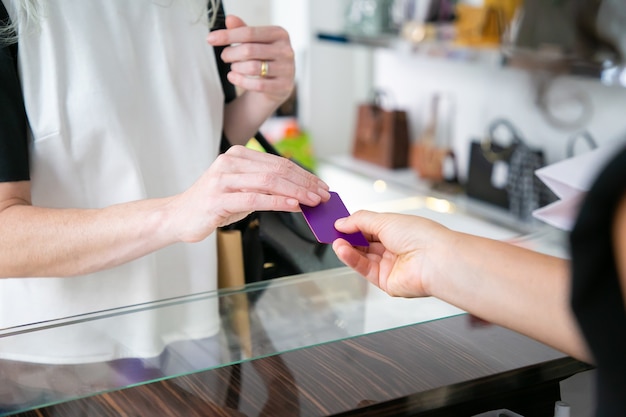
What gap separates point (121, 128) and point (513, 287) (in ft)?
1.94

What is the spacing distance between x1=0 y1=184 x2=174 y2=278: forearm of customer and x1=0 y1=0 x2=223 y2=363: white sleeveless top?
0.29ft

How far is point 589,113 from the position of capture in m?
2.51

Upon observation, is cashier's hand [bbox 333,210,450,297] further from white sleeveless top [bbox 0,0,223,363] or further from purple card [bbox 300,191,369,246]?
white sleeveless top [bbox 0,0,223,363]

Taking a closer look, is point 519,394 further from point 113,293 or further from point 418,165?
point 418,165

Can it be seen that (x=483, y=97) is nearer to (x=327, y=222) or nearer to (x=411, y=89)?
(x=411, y=89)

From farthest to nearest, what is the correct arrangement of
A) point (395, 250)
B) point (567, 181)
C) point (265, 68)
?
point (265, 68), point (567, 181), point (395, 250)

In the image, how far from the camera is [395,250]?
816mm

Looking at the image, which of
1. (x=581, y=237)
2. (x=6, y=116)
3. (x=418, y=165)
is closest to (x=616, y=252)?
(x=581, y=237)

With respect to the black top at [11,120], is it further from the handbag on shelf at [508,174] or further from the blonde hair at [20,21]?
the handbag on shelf at [508,174]

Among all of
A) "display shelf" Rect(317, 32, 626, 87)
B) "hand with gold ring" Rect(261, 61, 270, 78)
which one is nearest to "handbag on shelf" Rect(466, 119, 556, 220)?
"display shelf" Rect(317, 32, 626, 87)

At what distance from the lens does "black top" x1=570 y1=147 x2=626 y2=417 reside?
43cm

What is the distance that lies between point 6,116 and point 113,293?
29 centimetres

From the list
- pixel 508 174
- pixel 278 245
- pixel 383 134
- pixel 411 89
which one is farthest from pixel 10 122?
pixel 411 89

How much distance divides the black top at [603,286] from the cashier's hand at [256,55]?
0.73 metres
